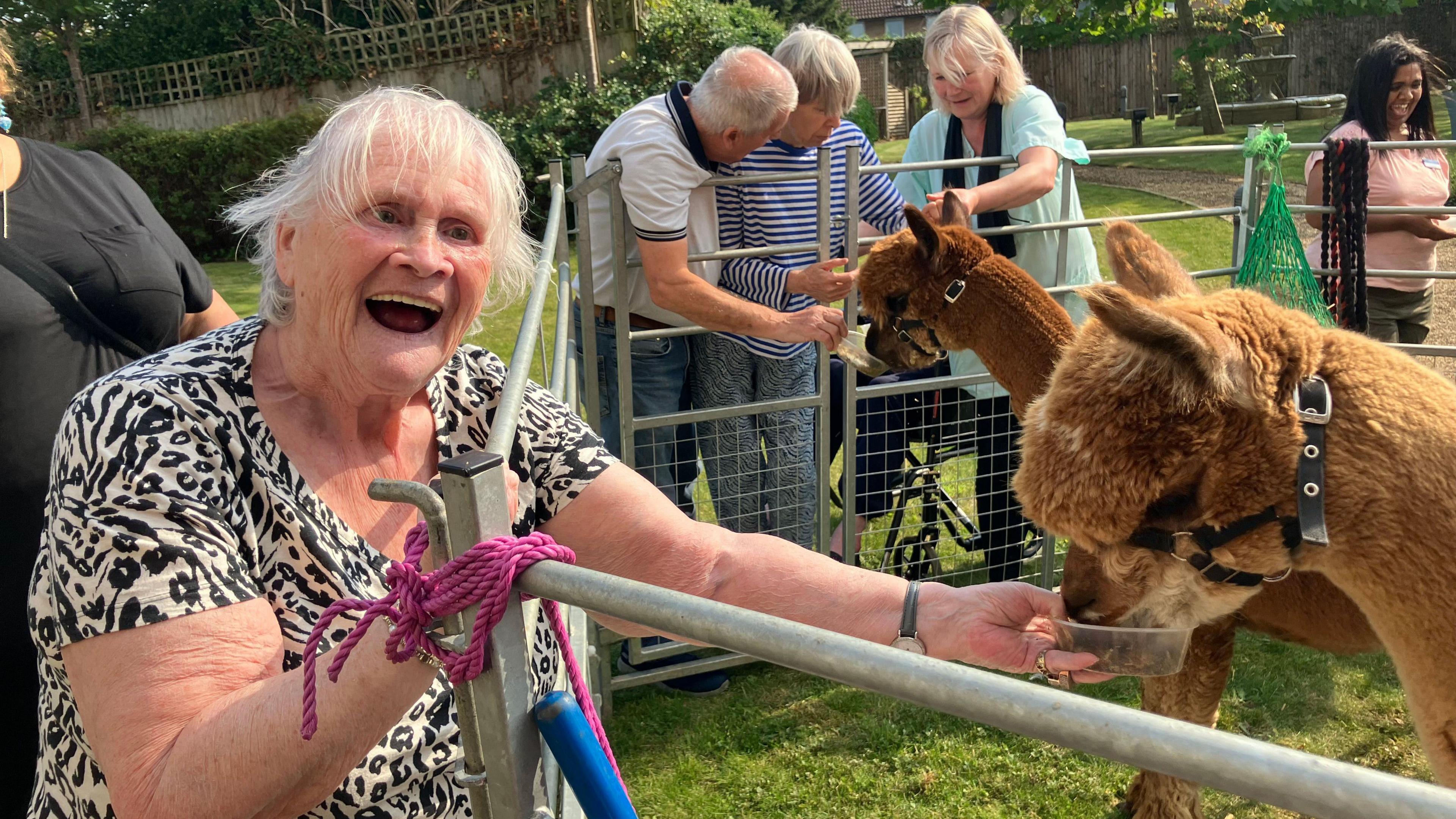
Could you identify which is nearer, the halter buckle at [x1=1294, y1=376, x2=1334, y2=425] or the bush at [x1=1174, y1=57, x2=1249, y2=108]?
the halter buckle at [x1=1294, y1=376, x2=1334, y2=425]

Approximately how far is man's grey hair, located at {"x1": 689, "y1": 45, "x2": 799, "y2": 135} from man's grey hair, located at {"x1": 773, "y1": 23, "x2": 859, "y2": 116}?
0.26m

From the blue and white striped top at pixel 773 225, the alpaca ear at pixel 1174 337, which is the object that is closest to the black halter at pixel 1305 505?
the alpaca ear at pixel 1174 337

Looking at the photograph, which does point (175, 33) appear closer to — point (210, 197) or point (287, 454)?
point (210, 197)

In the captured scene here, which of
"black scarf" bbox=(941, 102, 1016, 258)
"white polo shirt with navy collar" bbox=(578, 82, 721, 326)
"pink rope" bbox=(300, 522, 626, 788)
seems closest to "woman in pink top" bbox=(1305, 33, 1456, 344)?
"black scarf" bbox=(941, 102, 1016, 258)

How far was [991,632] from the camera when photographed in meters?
1.86

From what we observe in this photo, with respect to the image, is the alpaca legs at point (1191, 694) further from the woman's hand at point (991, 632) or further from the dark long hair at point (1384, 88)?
the dark long hair at point (1384, 88)

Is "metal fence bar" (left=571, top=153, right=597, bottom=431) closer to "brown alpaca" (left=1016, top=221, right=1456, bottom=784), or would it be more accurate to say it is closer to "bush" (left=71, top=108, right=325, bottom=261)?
"brown alpaca" (left=1016, top=221, right=1456, bottom=784)

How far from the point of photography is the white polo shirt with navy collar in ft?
11.7

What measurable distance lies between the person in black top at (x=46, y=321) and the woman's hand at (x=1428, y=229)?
516 cm

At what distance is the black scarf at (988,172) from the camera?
426 centimetres

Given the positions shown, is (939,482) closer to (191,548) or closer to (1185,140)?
(191,548)

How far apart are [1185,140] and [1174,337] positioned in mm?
22172

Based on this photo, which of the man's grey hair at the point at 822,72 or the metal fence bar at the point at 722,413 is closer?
the metal fence bar at the point at 722,413

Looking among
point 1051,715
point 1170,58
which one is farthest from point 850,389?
point 1170,58
